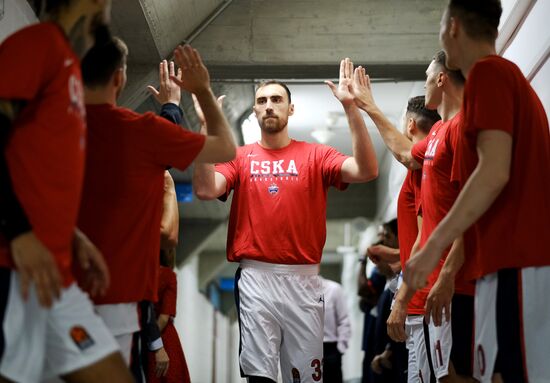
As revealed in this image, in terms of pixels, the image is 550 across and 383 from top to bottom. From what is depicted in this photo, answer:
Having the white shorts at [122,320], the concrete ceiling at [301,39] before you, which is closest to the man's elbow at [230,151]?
the white shorts at [122,320]

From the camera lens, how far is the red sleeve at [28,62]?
2.63m

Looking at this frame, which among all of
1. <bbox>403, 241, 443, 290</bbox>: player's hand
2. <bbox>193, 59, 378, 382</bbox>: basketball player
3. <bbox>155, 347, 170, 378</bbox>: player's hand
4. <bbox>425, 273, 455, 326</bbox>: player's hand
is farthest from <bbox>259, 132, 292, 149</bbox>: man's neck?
<bbox>403, 241, 443, 290</bbox>: player's hand

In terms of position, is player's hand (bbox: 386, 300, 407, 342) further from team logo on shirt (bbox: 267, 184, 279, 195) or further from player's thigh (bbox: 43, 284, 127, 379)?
player's thigh (bbox: 43, 284, 127, 379)

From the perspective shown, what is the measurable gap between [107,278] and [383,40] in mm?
6129

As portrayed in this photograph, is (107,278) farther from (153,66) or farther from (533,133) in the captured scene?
(153,66)

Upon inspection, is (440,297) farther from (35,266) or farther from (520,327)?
(35,266)

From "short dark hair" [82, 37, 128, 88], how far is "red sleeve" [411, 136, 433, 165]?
199cm

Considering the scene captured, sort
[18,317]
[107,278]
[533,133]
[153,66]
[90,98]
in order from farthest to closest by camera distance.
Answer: [153,66] → [90,98] → [533,133] → [107,278] → [18,317]

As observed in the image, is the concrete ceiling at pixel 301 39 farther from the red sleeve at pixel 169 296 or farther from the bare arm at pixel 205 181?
the bare arm at pixel 205 181

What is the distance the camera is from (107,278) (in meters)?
2.92

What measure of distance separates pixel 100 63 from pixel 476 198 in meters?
1.58

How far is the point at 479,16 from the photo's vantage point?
135 inches

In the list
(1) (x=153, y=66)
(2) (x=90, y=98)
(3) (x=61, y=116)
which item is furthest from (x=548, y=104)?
(1) (x=153, y=66)

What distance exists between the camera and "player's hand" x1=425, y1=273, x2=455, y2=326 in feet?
12.0
